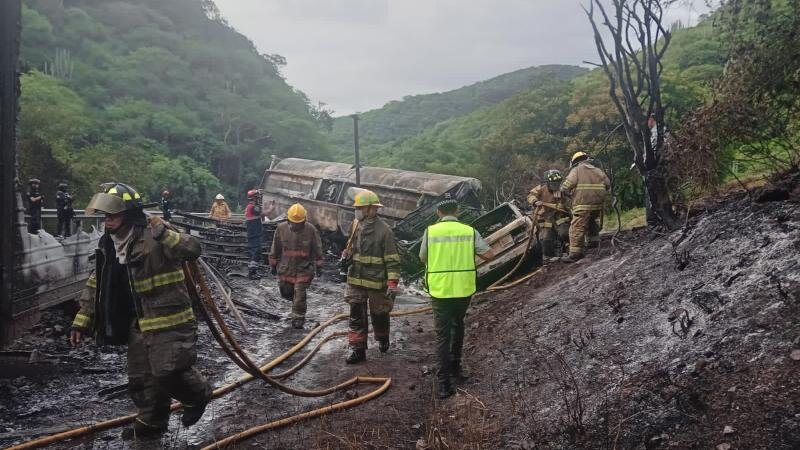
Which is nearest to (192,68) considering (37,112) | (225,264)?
(37,112)

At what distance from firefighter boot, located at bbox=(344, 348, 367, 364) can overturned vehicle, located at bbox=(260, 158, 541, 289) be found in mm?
2379

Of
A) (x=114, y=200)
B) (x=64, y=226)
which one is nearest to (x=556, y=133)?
(x=64, y=226)

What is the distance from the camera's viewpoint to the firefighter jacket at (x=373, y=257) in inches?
231

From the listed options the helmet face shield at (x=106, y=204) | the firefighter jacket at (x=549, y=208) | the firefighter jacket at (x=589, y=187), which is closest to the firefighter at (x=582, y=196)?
the firefighter jacket at (x=589, y=187)

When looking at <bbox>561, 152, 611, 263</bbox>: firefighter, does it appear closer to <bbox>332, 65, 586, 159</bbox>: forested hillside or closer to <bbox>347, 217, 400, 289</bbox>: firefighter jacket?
<bbox>347, 217, 400, 289</bbox>: firefighter jacket

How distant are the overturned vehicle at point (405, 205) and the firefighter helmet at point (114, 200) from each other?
193 inches

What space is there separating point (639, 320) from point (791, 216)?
4.47ft

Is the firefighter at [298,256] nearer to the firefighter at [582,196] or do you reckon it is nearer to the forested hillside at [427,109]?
the firefighter at [582,196]

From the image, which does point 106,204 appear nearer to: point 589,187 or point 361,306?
point 361,306

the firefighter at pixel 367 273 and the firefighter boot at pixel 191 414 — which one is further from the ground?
the firefighter at pixel 367 273

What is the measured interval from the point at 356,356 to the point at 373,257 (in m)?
1.04

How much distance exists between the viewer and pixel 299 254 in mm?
7641

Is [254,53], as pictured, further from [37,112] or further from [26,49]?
[37,112]

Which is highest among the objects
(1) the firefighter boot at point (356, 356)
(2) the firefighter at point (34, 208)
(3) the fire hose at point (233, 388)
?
(2) the firefighter at point (34, 208)
